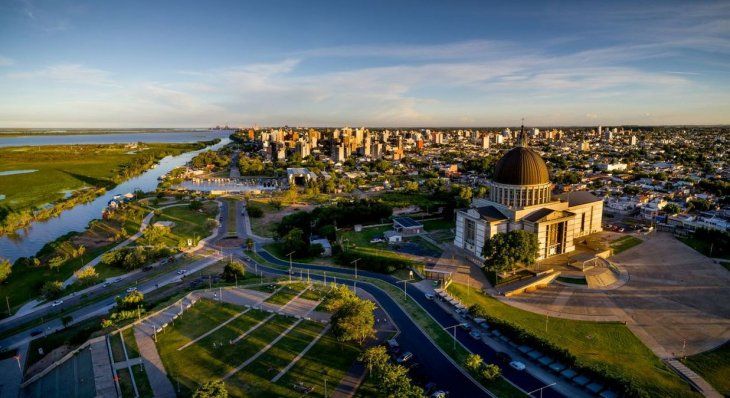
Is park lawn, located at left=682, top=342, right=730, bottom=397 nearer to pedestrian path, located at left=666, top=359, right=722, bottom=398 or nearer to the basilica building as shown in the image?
pedestrian path, located at left=666, top=359, right=722, bottom=398

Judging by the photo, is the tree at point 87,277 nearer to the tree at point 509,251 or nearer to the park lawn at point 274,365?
the park lawn at point 274,365

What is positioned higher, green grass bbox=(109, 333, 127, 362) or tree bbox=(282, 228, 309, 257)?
tree bbox=(282, 228, 309, 257)

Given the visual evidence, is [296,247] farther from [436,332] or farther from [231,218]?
[231,218]

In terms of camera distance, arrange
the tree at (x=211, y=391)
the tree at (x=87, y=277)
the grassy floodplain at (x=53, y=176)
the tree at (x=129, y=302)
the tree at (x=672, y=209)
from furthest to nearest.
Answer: the grassy floodplain at (x=53, y=176), the tree at (x=672, y=209), the tree at (x=87, y=277), the tree at (x=129, y=302), the tree at (x=211, y=391)

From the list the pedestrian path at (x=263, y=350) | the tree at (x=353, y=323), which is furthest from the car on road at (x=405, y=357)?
the pedestrian path at (x=263, y=350)

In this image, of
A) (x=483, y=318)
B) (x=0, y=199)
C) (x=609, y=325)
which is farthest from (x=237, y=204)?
(x=609, y=325)

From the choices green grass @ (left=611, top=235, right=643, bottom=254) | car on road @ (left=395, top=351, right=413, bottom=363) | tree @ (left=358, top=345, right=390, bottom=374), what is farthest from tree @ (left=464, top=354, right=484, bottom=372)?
green grass @ (left=611, top=235, right=643, bottom=254)
